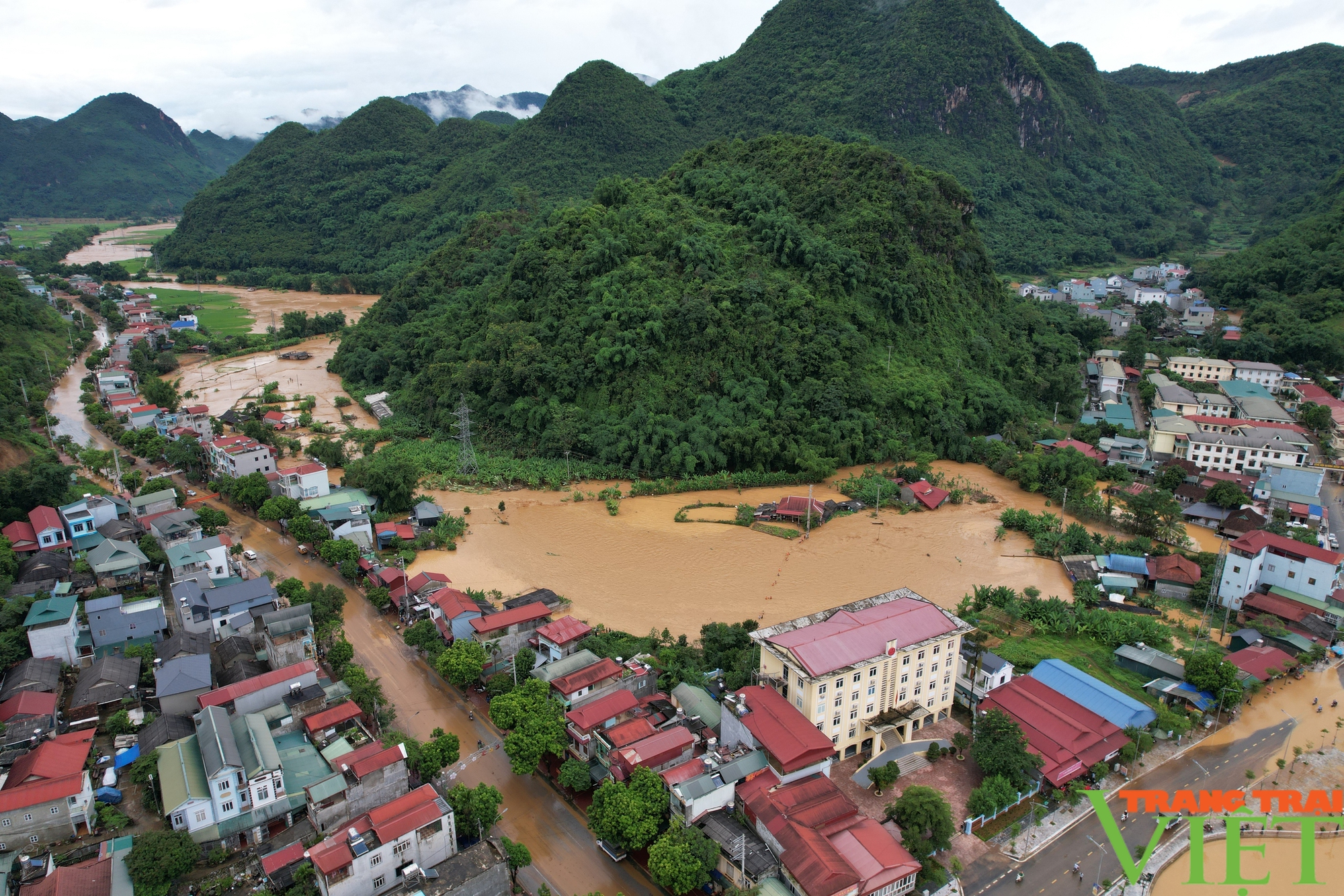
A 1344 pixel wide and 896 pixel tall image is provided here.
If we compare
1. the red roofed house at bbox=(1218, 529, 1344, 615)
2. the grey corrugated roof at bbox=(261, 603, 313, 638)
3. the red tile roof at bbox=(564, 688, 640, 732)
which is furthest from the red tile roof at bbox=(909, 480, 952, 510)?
the grey corrugated roof at bbox=(261, 603, 313, 638)

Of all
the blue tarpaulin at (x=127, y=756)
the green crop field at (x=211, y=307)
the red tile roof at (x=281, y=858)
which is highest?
the green crop field at (x=211, y=307)

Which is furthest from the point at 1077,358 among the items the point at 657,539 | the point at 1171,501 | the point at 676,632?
the point at 676,632

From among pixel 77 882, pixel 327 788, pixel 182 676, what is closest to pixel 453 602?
pixel 182 676

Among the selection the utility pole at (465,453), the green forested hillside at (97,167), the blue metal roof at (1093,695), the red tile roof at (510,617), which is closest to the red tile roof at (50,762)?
the red tile roof at (510,617)

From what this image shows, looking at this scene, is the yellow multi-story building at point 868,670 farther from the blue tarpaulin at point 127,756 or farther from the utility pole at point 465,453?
the utility pole at point 465,453

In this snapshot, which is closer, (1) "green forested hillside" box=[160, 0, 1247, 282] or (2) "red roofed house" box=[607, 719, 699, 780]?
(2) "red roofed house" box=[607, 719, 699, 780]

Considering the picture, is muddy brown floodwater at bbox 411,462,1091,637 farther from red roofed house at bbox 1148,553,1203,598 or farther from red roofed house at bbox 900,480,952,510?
red roofed house at bbox 1148,553,1203,598
